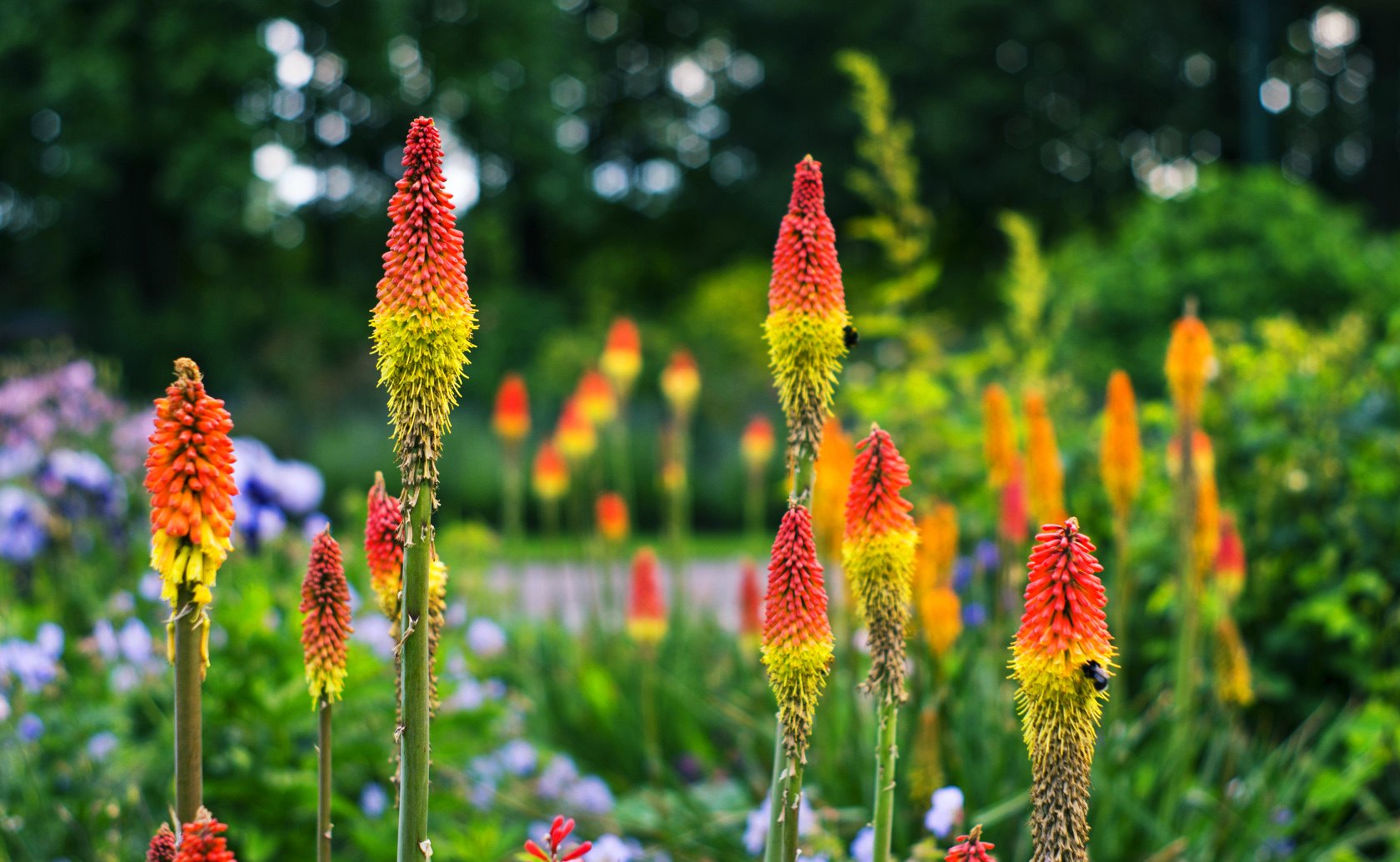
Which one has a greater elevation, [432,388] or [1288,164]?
[1288,164]

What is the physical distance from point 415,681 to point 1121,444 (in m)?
2.23

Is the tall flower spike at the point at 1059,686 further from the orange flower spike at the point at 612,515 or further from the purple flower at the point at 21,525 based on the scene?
the purple flower at the point at 21,525

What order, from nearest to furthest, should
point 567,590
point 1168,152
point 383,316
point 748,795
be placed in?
point 383,316
point 748,795
point 567,590
point 1168,152

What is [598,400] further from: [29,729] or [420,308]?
[420,308]

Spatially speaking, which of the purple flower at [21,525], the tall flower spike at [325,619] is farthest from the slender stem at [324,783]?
the purple flower at [21,525]

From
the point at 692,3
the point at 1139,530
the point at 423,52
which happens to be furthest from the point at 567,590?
the point at 692,3

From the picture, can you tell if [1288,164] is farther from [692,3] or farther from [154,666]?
[154,666]

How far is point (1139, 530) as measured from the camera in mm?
4562

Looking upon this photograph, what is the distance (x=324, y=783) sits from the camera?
1.33 m

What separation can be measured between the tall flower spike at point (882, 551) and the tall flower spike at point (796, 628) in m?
0.16

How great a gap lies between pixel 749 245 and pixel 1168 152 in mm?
11039

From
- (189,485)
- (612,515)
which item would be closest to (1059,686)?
(189,485)

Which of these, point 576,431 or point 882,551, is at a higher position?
point 576,431

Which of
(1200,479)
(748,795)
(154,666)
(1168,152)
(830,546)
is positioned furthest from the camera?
(1168,152)
